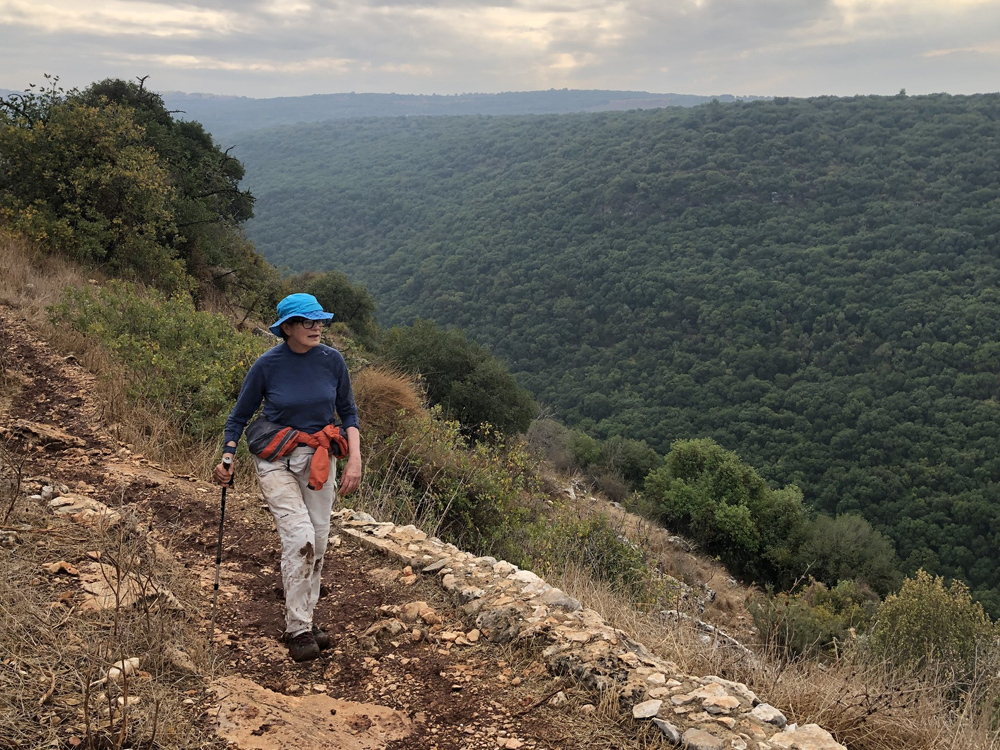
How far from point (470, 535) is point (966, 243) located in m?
71.2

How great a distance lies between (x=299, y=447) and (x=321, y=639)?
33.5 inches

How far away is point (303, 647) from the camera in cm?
278

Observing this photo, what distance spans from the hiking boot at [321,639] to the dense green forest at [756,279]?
31969mm

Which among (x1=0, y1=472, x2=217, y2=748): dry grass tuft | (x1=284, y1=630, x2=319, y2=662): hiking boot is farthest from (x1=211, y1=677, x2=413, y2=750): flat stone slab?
(x1=284, y1=630, x2=319, y2=662): hiking boot

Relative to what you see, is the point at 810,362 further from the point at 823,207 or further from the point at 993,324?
the point at 823,207

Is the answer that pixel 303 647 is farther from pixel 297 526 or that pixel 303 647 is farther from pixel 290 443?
pixel 290 443

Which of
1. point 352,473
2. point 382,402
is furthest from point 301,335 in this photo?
point 382,402

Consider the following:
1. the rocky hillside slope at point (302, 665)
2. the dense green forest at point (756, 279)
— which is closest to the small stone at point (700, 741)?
the rocky hillside slope at point (302, 665)

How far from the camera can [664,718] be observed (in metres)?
2.46

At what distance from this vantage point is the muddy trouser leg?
111 inches

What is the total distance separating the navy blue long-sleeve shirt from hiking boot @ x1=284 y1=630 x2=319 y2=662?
2.91 ft

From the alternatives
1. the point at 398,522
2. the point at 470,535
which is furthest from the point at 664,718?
the point at 470,535

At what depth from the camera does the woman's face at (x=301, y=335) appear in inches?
116

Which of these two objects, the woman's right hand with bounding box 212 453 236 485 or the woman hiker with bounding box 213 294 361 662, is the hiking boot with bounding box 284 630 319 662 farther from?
the woman's right hand with bounding box 212 453 236 485
